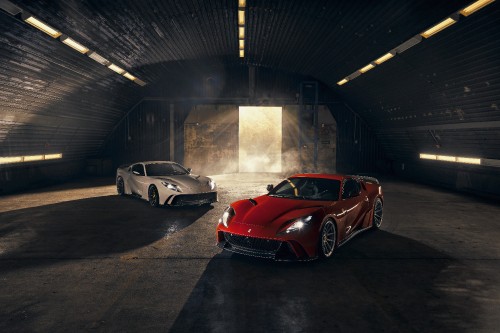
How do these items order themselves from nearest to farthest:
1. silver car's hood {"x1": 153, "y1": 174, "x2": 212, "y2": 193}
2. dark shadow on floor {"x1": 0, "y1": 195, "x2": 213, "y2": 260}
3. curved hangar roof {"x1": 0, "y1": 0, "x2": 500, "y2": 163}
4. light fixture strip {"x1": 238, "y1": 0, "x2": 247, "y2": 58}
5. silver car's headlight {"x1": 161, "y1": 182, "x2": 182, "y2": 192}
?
dark shadow on floor {"x1": 0, "y1": 195, "x2": 213, "y2": 260} → curved hangar roof {"x1": 0, "y1": 0, "x2": 500, "y2": 163} → silver car's headlight {"x1": 161, "y1": 182, "x2": 182, "y2": 192} → silver car's hood {"x1": 153, "y1": 174, "x2": 212, "y2": 193} → light fixture strip {"x1": 238, "y1": 0, "x2": 247, "y2": 58}

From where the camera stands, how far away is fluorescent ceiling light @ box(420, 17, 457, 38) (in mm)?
10094

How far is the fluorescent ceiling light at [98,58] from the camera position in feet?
44.0

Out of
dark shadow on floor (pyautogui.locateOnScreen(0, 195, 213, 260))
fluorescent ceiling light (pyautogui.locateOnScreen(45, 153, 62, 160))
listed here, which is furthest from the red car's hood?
fluorescent ceiling light (pyautogui.locateOnScreen(45, 153, 62, 160))

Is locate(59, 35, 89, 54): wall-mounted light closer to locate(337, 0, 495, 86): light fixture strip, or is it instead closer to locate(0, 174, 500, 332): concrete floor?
locate(0, 174, 500, 332): concrete floor

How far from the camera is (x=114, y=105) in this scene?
66.5ft

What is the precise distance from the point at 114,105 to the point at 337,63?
1185 cm

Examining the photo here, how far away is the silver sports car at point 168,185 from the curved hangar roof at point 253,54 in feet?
14.9

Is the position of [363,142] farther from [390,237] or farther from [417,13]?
[390,237]

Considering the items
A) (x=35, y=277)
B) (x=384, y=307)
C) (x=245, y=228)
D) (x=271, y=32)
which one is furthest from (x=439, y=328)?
(x=271, y=32)

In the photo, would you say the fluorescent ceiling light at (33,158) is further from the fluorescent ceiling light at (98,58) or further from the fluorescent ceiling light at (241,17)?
the fluorescent ceiling light at (241,17)

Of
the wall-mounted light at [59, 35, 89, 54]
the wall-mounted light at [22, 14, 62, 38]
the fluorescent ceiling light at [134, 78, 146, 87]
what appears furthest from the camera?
the fluorescent ceiling light at [134, 78, 146, 87]

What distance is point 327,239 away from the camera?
241 inches

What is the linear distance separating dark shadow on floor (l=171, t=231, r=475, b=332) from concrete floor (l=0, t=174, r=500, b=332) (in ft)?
0.05

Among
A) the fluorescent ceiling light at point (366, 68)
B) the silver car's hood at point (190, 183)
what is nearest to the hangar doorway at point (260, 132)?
the fluorescent ceiling light at point (366, 68)
